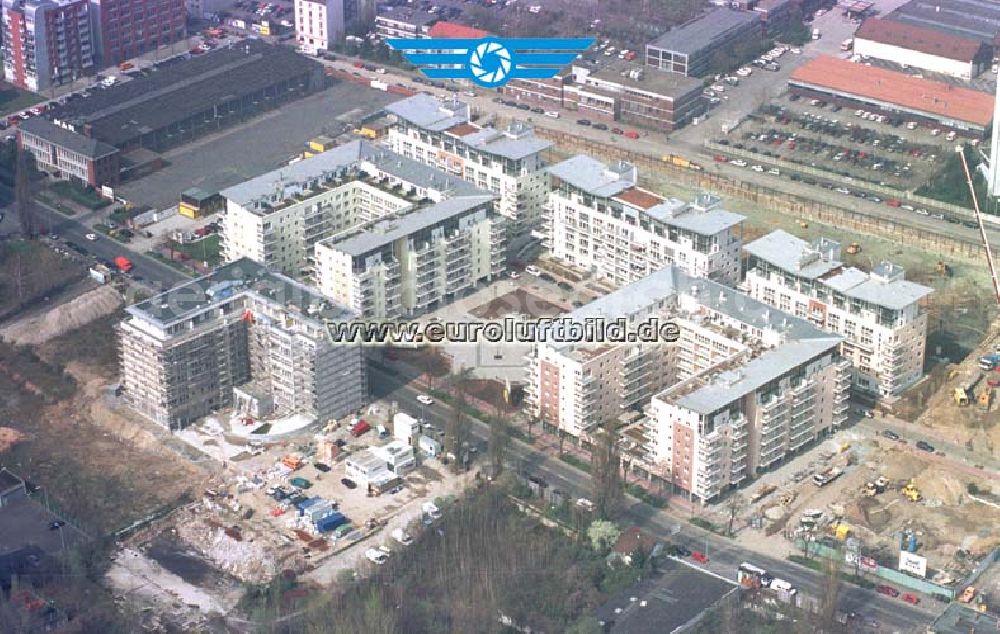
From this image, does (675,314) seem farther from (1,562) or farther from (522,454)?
(1,562)

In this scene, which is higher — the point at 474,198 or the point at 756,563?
the point at 474,198

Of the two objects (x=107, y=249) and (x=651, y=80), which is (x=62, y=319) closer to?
(x=107, y=249)

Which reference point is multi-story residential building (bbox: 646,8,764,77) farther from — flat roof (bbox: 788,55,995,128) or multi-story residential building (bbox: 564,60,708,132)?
flat roof (bbox: 788,55,995,128)

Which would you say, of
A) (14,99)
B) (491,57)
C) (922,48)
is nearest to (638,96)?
(491,57)

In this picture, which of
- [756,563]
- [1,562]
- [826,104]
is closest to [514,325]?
[756,563]

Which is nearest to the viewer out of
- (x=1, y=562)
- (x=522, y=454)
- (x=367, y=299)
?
(x=1, y=562)

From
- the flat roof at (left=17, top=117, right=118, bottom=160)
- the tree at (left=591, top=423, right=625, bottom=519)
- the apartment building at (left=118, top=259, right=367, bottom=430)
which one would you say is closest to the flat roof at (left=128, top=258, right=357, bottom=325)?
the apartment building at (left=118, top=259, right=367, bottom=430)

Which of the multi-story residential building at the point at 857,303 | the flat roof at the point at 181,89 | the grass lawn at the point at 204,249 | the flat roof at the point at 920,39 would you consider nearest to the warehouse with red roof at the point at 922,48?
the flat roof at the point at 920,39

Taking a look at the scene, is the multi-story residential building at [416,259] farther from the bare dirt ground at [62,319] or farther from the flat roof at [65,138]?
the flat roof at [65,138]
